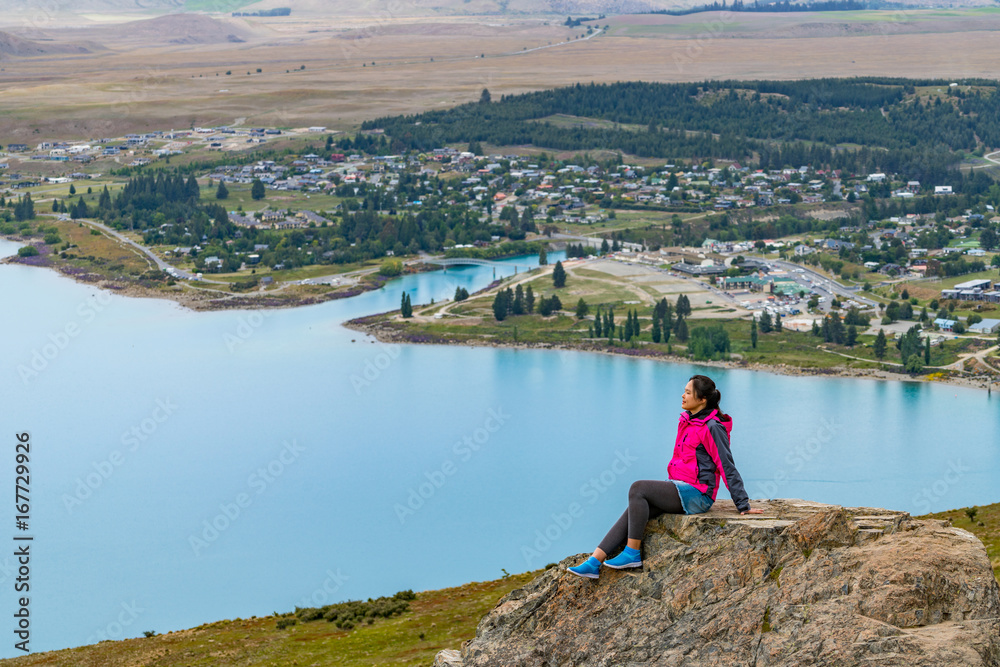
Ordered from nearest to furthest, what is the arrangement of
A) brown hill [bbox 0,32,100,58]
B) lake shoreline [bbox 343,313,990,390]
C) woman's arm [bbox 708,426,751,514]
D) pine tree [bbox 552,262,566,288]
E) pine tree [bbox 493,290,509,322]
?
woman's arm [bbox 708,426,751,514], lake shoreline [bbox 343,313,990,390], pine tree [bbox 493,290,509,322], pine tree [bbox 552,262,566,288], brown hill [bbox 0,32,100,58]

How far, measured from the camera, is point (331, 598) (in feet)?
64.8

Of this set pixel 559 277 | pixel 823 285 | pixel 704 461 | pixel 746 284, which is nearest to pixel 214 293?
pixel 559 277

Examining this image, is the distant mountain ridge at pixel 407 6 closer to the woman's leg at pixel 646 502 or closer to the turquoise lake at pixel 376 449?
the turquoise lake at pixel 376 449

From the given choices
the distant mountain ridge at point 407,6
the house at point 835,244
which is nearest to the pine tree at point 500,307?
the house at point 835,244

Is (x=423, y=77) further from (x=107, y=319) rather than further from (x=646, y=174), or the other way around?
(x=107, y=319)

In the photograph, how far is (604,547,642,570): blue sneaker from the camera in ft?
17.0

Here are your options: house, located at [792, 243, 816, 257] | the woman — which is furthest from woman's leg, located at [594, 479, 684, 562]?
house, located at [792, 243, 816, 257]

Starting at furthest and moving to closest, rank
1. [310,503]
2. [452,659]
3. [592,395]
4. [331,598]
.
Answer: [592,395], [310,503], [331,598], [452,659]

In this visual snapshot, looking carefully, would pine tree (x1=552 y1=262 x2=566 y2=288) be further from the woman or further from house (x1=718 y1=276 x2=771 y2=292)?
the woman

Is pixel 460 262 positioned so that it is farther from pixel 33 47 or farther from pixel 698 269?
pixel 33 47

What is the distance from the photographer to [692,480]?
17.0 feet

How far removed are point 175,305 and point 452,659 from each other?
1645 inches

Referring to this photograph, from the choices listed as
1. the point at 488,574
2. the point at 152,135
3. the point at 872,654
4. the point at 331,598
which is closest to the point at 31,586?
the point at 331,598

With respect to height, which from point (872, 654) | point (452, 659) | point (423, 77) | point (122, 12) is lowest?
point (452, 659)
